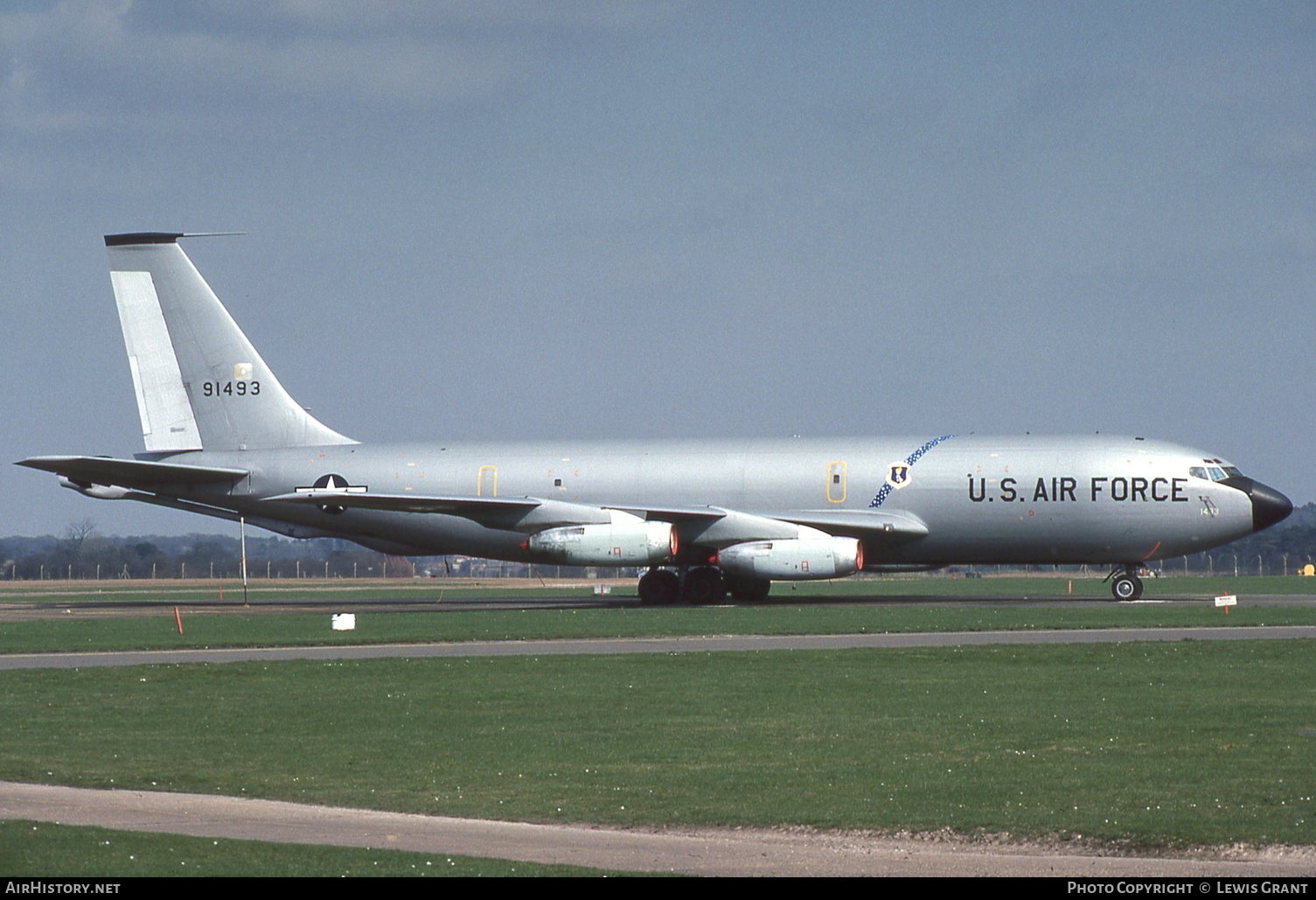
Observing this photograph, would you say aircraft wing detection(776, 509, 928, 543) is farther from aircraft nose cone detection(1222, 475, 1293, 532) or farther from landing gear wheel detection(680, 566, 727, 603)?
aircraft nose cone detection(1222, 475, 1293, 532)

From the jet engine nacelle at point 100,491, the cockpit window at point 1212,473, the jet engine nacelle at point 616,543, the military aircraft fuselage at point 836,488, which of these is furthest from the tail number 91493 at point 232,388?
the cockpit window at point 1212,473

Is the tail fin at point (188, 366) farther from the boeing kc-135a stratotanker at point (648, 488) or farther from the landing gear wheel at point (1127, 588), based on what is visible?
the landing gear wheel at point (1127, 588)

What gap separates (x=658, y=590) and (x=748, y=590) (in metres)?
2.58

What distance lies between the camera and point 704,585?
150 ft

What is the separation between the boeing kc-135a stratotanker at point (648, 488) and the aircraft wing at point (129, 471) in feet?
0.27

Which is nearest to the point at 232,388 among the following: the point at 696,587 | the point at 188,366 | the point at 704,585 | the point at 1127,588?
the point at 188,366

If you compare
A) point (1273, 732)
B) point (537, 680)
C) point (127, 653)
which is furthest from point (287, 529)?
point (1273, 732)

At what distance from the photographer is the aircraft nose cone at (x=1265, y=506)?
4244cm

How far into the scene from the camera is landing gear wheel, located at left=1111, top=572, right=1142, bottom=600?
44.3m

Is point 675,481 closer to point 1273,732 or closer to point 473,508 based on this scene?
point 473,508

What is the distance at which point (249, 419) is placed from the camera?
50.6m

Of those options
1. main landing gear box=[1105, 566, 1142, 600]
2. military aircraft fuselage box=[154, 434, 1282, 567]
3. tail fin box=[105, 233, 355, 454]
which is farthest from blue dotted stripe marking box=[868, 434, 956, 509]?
tail fin box=[105, 233, 355, 454]

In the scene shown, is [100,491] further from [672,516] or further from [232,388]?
[672,516]

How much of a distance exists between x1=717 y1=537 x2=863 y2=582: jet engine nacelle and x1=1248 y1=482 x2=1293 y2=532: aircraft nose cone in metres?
10.4
